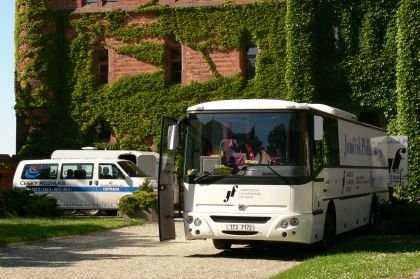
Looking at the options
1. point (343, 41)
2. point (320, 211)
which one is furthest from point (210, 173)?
point (343, 41)

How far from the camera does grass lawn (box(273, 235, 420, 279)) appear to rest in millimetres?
10883

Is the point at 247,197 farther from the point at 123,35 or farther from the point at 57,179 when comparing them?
the point at 123,35

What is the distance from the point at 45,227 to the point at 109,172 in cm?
735

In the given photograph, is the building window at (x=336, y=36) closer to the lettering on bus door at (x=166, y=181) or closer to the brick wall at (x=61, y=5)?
the brick wall at (x=61, y=5)

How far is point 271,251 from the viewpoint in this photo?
51.7 ft

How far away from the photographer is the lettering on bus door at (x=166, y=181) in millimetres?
14344

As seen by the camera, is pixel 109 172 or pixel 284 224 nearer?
pixel 284 224

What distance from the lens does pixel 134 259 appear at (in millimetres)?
13797

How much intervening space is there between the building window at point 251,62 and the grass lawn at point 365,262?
18673mm

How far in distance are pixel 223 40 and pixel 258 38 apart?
5.29ft

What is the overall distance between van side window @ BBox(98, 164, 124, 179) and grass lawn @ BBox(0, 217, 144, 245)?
3.51 meters

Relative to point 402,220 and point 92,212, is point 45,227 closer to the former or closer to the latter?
point 92,212

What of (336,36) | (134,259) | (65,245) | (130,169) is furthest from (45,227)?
(336,36)

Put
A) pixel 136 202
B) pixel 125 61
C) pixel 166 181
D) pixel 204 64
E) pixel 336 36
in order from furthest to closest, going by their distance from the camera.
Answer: pixel 125 61, pixel 204 64, pixel 336 36, pixel 136 202, pixel 166 181
